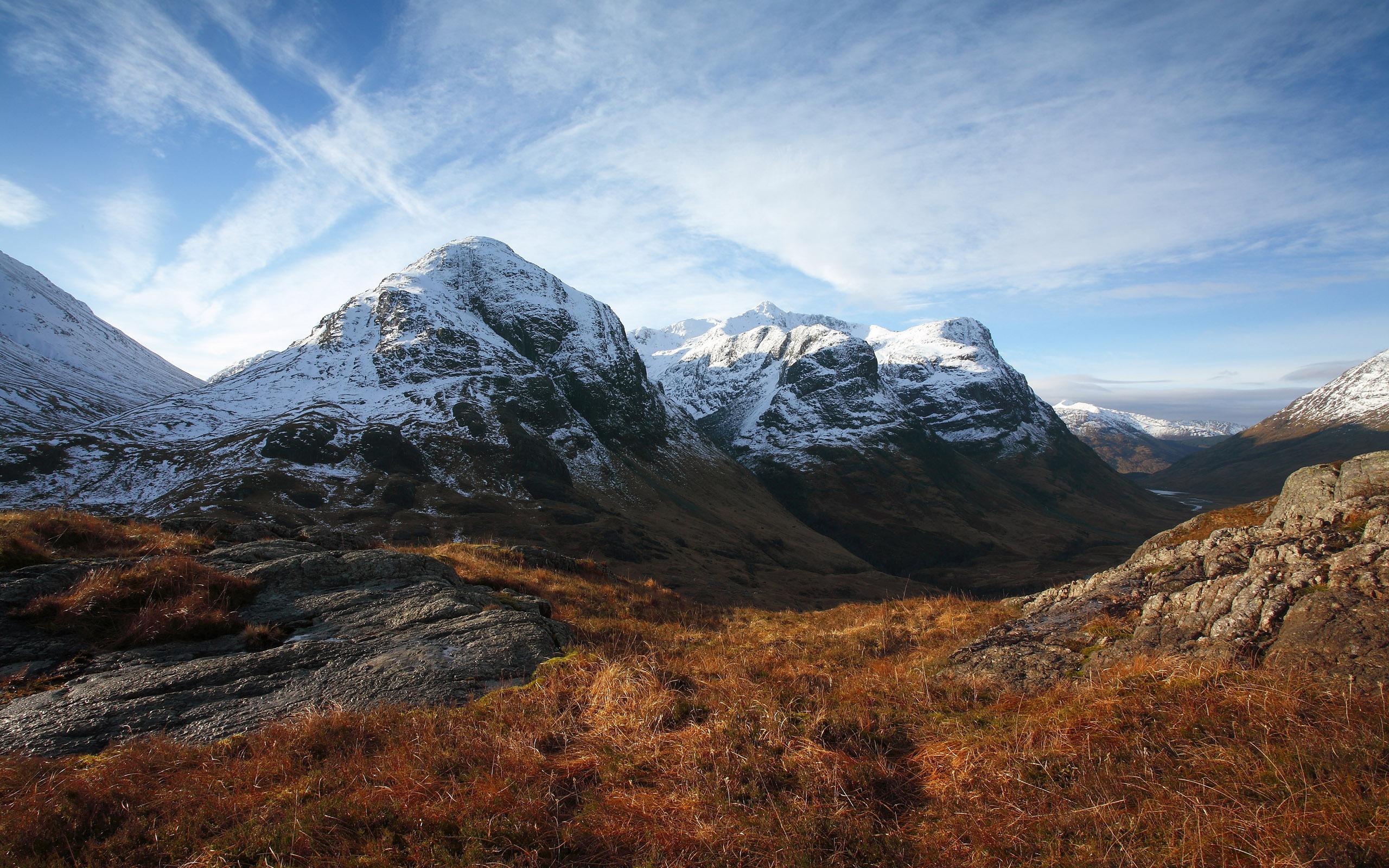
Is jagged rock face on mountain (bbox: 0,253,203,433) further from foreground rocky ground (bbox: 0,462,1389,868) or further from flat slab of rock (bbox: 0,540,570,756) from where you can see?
foreground rocky ground (bbox: 0,462,1389,868)

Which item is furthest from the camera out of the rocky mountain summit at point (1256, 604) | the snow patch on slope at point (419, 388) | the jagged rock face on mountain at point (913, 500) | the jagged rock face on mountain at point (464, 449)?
the jagged rock face on mountain at point (913, 500)

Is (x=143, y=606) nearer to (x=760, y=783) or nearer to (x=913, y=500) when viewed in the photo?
(x=760, y=783)

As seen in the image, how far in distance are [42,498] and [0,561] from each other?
69674 mm

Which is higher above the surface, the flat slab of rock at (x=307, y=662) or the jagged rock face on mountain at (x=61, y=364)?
the jagged rock face on mountain at (x=61, y=364)

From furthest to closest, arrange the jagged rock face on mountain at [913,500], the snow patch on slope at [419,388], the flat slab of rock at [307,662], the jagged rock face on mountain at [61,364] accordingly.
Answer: the jagged rock face on mountain at [913,500] < the jagged rock face on mountain at [61,364] < the snow patch on slope at [419,388] < the flat slab of rock at [307,662]

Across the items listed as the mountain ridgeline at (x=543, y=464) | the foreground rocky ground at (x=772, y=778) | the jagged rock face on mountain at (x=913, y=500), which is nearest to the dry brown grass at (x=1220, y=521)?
the foreground rocky ground at (x=772, y=778)

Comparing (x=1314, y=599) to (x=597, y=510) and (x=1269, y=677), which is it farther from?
(x=597, y=510)

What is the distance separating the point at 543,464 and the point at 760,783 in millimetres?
96346

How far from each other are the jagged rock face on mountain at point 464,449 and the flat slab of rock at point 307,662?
5056 cm

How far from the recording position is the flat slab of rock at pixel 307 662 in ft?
19.8

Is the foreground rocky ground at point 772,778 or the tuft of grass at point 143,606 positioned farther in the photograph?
the tuft of grass at point 143,606

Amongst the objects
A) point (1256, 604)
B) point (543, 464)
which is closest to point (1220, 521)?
point (1256, 604)

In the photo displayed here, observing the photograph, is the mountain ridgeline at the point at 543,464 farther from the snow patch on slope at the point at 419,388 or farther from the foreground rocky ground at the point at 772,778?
the foreground rocky ground at the point at 772,778

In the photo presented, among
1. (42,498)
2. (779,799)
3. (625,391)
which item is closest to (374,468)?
(42,498)
